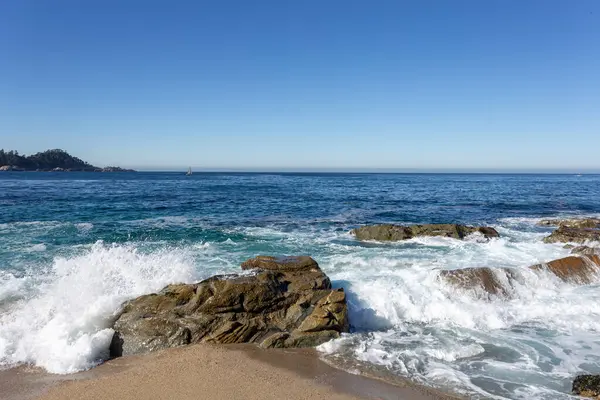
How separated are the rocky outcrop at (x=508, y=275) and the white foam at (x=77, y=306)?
8.55 metres

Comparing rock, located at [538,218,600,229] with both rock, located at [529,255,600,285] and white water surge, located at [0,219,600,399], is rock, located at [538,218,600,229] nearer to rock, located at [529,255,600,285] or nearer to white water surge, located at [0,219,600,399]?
white water surge, located at [0,219,600,399]

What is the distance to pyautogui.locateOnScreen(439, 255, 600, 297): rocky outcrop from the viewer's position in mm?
12219

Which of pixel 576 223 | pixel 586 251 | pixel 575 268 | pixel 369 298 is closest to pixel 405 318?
pixel 369 298

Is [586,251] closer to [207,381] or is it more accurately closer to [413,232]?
[413,232]

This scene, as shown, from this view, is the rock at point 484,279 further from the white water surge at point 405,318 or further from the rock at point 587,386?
the rock at point 587,386

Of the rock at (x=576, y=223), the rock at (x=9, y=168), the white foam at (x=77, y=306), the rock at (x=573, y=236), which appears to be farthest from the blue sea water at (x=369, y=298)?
the rock at (x=9, y=168)

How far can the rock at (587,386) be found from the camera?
6.98m

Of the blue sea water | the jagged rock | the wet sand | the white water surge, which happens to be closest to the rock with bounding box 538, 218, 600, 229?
the blue sea water

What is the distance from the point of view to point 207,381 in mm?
7457

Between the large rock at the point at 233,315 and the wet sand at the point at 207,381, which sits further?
the large rock at the point at 233,315

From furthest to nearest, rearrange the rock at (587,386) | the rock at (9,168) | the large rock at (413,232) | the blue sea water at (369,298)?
the rock at (9,168) < the large rock at (413,232) < the blue sea water at (369,298) < the rock at (587,386)

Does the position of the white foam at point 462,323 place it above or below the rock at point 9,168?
below

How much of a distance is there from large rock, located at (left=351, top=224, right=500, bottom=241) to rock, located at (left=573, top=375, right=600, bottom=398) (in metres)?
12.4

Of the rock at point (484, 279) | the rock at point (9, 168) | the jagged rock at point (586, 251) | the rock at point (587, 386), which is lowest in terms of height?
the rock at point (587, 386)
